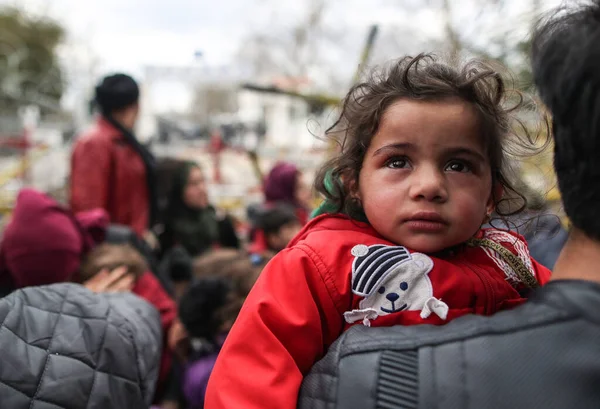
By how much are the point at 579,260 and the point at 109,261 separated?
6.33 ft

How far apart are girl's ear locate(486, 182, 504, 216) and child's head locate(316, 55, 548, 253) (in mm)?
45

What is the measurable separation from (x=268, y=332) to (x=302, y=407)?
17 cm

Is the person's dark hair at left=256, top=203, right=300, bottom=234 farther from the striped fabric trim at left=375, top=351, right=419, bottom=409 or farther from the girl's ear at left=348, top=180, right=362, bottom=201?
the striped fabric trim at left=375, top=351, right=419, bottom=409

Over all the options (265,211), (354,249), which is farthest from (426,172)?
(265,211)

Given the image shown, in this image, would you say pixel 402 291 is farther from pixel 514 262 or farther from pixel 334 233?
pixel 514 262

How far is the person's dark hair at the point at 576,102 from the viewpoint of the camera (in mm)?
804

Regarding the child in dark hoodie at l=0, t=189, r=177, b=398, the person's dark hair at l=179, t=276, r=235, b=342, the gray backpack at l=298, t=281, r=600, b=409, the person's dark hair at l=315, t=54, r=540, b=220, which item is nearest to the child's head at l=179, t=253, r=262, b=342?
the person's dark hair at l=179, t=276, r=235, b=342

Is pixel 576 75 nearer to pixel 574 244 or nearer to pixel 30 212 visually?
pixel 574 244

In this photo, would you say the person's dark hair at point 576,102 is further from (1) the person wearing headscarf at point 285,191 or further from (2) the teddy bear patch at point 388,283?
(1) the person wearing headscarf at point 285,191

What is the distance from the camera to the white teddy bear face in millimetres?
1186

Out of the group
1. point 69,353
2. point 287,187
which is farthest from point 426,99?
point 287,187

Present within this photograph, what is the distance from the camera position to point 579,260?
88 cm

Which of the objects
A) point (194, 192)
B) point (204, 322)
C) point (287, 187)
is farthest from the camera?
point (287, 187)

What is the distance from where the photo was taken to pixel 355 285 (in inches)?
47.6
